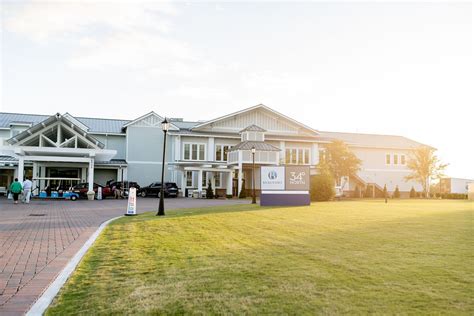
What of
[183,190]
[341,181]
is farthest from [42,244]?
[341,181]

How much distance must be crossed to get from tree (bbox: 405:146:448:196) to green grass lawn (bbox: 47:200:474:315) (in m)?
42.4

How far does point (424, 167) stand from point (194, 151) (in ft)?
86.0

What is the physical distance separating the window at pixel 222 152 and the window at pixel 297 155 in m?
6.41

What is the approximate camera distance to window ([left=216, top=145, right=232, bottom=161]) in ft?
154

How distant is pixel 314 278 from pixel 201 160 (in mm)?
39620

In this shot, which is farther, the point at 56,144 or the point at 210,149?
the point at 210,149

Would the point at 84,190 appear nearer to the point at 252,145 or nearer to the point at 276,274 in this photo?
the point at 252,145

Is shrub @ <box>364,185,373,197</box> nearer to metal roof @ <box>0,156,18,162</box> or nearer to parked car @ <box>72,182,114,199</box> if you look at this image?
parked car @ <box>72,182,114,199</box>

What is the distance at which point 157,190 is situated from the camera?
42.3m

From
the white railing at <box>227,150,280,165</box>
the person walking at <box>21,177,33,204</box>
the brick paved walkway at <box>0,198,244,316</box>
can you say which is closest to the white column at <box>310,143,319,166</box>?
the white railing at <box>227,150,280,165</box>

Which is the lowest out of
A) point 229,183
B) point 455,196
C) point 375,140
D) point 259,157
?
point 455,196

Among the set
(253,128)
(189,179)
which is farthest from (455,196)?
(189,179)

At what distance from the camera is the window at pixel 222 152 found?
46844mm

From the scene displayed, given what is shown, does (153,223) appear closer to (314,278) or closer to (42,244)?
(42,244)
